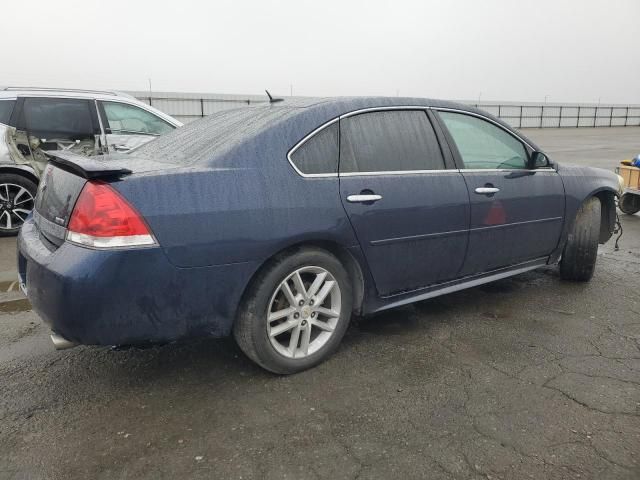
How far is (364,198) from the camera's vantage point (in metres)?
3.03

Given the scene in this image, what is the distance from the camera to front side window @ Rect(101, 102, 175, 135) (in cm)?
703

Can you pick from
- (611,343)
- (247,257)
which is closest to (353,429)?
(247,257)

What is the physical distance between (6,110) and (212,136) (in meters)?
4.75

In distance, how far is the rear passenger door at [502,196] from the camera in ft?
11.9

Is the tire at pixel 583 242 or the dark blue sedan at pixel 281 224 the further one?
the tire at pixel 583 242

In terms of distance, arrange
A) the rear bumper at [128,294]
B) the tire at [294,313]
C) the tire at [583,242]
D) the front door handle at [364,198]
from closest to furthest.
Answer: the rear bumper at [128,294] < the tire at [294,313] < the front door handle at [364,198] < the tire at [583,242]

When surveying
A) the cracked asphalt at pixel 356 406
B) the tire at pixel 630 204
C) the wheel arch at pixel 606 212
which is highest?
the wheel arch at pixel 606 212

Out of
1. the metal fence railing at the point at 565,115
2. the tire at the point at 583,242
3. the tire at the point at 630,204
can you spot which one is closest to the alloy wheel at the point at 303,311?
the tire at the point at 583,242

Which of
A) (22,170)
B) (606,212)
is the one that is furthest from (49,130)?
(606,212)

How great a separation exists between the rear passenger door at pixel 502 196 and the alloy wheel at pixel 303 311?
3.80 ft

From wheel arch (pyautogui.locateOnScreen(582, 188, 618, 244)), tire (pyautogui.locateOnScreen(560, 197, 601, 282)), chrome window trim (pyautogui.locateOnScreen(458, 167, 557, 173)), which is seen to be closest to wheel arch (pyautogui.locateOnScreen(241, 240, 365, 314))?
chrome window trim (pyautogui.locateOnScreen(458, 167, 557, 173))

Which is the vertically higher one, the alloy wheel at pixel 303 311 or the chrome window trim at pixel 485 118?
the chrome window trim at pixel 485 118

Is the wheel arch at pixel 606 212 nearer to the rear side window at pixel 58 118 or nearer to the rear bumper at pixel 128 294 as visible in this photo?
the rear bumper at pixel 128 294

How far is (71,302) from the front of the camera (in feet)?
7.68
